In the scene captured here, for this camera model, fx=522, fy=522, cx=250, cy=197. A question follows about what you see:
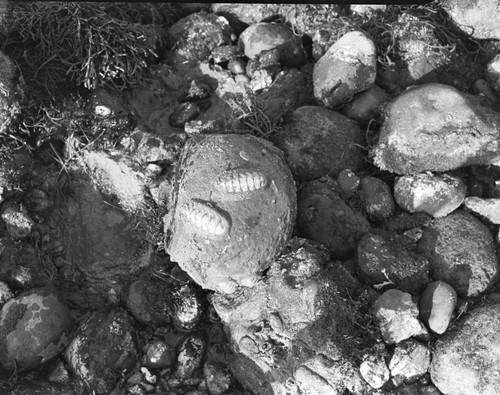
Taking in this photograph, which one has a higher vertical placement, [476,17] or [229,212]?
[476,17]

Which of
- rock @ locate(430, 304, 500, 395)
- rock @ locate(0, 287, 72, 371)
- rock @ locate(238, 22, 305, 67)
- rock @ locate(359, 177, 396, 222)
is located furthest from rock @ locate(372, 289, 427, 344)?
rock @ locate(238, 22, 305, 67)

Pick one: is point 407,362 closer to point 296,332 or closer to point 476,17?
point 296,332

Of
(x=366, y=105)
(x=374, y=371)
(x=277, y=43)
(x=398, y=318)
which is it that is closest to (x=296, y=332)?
(x=374, y=371)

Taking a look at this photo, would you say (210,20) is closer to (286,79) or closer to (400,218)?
(286,79)

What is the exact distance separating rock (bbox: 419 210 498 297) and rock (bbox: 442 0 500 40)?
159 cm

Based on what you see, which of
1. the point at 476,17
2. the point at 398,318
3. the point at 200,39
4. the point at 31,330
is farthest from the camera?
the point at 200,39

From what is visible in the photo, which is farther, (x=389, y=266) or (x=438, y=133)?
(x=438, y=133)

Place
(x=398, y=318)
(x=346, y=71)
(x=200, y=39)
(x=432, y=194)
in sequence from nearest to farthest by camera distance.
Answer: (x=398, y=318), (x=432, y=194), (x=346, y=71), (x=200, y=39)

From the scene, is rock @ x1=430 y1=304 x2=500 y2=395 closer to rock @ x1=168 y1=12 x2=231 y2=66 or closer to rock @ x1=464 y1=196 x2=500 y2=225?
rock @ x1=464 y1=196 x2=500 y2=225

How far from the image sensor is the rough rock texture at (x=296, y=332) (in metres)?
2.86

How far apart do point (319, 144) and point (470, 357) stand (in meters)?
1.61

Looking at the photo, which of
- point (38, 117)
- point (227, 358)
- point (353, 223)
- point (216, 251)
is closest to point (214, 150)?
point (216, 251)

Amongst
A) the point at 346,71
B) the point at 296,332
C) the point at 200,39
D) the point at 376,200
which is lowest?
the point at 296,332

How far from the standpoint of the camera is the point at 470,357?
2.88 m
